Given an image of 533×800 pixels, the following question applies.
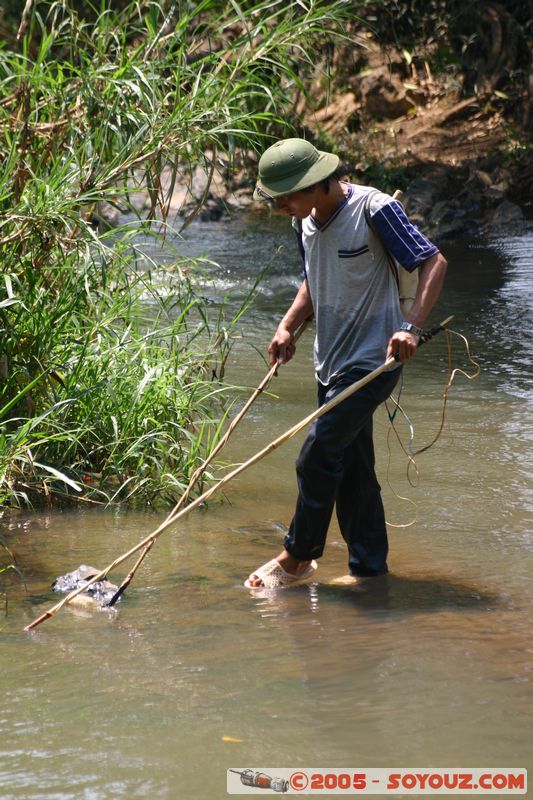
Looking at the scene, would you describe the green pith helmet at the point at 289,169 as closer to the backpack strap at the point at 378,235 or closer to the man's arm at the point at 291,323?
the backpack strap at the point at 378,235

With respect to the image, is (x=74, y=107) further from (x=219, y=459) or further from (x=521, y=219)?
(x=521, y=219)

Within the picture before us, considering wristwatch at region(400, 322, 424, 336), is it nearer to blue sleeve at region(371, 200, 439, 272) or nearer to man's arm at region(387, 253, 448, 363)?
man's arm at region(387, 253, 448, 363)

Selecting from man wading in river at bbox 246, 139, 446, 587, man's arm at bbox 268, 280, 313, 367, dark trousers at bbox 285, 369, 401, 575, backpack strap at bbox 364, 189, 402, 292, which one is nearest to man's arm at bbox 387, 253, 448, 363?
man wading in river at bbox 246, 139, 446, 587

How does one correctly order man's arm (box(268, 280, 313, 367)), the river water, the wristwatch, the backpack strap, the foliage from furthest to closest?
1. the foliage
2. man's arm (box(268, 280, 313, 367))
3. the backpack strap
4. the wristwatch
5. the river water

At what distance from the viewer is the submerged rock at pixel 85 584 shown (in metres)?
3.75

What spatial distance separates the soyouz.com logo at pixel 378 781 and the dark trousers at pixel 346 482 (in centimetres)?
143

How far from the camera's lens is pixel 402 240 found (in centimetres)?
366

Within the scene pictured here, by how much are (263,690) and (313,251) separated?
160cm

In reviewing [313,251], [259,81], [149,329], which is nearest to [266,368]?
[149,329]

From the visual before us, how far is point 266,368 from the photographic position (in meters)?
7.48

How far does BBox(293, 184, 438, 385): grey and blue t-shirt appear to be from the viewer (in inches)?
145

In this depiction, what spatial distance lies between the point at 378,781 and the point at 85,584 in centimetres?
140

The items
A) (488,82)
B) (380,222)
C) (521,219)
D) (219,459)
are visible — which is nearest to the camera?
(380,222)

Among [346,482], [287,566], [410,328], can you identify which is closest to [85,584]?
[287,566]
